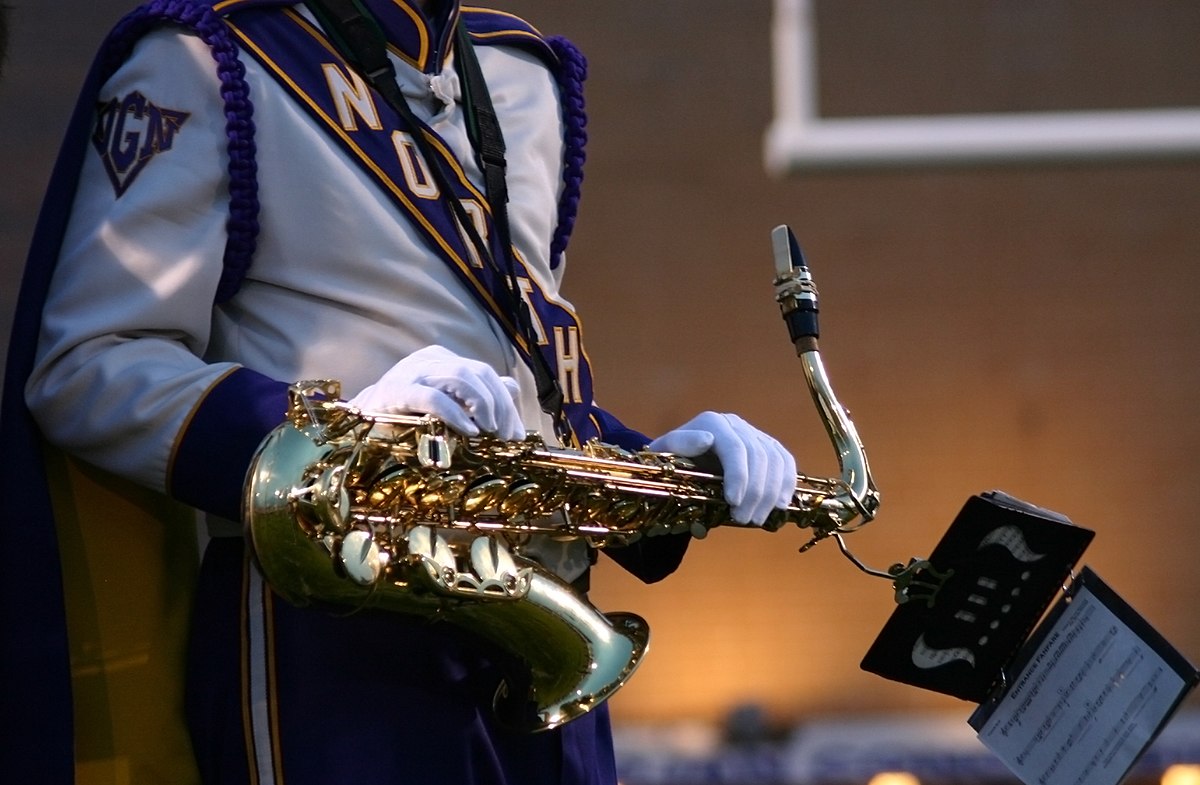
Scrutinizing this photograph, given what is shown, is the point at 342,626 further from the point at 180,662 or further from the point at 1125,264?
the point at 1125,264

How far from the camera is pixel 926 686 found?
63.7 inches

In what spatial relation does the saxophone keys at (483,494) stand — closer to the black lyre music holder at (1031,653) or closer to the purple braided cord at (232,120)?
the purple braided cord at (232,120)

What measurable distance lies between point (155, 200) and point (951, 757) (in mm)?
2965

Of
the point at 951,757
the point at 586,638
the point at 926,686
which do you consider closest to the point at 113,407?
the point at 586,638

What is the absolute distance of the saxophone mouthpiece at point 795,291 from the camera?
1738 mm

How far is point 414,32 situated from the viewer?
1610mm

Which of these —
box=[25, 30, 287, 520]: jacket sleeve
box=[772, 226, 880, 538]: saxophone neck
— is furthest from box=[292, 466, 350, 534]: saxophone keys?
box=[772, 226, 880, 538]: saxophone neck

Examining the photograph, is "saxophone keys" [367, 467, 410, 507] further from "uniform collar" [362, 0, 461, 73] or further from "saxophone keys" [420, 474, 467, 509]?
"uniform collar" [362, 0, 461, 73]

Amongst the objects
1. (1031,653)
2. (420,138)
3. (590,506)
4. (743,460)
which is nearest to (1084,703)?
(1031,653)

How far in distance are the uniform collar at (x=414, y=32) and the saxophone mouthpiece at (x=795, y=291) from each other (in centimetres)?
41

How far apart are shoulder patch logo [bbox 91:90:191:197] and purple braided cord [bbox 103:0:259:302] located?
47mm

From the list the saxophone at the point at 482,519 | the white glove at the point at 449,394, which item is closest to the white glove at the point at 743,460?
the saxophone at the point at 482,519

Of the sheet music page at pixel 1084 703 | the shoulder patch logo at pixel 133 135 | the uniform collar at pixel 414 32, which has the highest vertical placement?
the uniform collar at pixel 414 32

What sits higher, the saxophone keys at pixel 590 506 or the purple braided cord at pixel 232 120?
the purple braided cord at pixel 232 120
